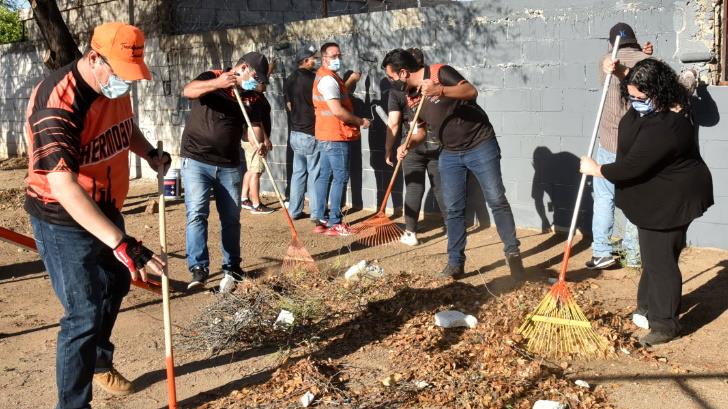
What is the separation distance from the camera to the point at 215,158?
6.80m

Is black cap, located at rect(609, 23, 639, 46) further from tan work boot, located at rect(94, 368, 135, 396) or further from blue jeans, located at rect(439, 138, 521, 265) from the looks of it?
tan work boot, located at rect(94, 368, 135, 396)

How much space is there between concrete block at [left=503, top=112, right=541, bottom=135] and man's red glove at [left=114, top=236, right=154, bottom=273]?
561 cm

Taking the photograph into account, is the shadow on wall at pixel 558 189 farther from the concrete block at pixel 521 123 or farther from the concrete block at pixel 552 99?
the concrete block at pixel 552 99

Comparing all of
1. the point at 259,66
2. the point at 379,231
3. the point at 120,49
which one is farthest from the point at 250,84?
the point at 120,49

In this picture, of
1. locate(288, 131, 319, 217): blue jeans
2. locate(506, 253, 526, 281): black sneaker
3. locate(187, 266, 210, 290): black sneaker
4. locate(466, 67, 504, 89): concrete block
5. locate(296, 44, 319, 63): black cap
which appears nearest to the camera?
locate(506, 253, 526, 281): black sneaker

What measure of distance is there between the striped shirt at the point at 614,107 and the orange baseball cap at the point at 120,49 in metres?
4.32

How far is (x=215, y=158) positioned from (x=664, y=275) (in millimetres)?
3572

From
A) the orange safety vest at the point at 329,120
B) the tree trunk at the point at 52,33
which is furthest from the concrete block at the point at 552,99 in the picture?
the tree trunk at the point at 52,33

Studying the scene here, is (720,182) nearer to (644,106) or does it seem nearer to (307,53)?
(644,106)

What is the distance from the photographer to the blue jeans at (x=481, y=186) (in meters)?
6.77

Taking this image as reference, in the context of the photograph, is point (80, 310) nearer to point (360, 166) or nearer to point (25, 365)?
point (25, 365)

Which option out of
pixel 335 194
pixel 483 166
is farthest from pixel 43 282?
pixel 483 166

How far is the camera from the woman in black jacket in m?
5.16

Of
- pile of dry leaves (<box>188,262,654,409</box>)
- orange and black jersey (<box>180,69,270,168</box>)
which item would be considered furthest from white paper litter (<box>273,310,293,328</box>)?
orange and black jersey (<box>180,69,270,168</box>)
